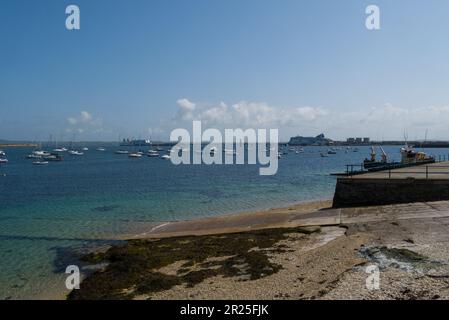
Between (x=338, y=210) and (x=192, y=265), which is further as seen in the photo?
(x=338, y=210)

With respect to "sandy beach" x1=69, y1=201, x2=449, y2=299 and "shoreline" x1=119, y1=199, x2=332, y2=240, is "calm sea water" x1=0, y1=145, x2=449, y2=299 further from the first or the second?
"sandy beach" x1=69, y1=201, x2=449, y2=299

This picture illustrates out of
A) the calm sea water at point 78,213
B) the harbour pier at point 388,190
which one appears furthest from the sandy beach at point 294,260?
the calm sea water at point 78,213

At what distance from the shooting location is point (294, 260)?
15.8m

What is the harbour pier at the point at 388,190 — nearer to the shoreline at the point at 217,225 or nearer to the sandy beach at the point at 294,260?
the sandy beach at the point at 294,260

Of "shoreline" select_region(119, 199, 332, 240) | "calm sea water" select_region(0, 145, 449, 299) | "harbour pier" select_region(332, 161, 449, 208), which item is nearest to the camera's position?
"calm sea water" select_region(0, 145, 449, 299)

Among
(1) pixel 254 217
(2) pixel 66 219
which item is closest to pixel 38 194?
(2) pixel 66 219

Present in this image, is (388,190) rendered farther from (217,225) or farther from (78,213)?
(78,213)

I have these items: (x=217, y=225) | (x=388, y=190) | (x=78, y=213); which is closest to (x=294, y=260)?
(x=217, y=225)

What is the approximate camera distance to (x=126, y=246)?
2130 cm

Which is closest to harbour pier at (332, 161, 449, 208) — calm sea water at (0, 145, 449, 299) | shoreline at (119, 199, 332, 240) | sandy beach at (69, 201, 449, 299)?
sandy beach at (69, 201, 449, 299)

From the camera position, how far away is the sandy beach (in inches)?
472

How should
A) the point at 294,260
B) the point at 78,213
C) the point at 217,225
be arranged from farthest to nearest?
the point at 78,213 < the point at 217,225 < the point at 294,260
